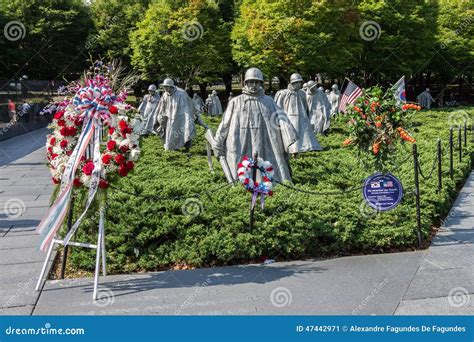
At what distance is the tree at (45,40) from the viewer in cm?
4338

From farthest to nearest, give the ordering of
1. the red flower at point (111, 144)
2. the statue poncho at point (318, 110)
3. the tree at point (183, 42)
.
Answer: the tree at point (183, 42)
the statue poncho at point (318, 110)
the red flower at point (111, 144)

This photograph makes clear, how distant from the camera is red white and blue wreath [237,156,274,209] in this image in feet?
23.6

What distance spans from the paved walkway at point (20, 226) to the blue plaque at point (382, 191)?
415 cm

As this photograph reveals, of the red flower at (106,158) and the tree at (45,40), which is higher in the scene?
the tree at (45,40)

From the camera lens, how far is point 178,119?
15.4 meters

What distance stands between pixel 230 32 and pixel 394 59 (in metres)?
12.6

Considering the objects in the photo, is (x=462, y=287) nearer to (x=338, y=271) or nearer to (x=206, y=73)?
(x=338, y=271)

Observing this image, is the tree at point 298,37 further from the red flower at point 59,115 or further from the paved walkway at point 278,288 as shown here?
the red flower at point 59,115

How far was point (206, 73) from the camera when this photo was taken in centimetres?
4394

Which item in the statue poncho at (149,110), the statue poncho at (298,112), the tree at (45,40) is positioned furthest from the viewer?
the tree at (45,40)

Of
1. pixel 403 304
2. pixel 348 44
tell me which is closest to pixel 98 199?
pixel 403 304

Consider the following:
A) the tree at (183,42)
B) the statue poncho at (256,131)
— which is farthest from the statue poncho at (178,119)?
the tree at (183,42)

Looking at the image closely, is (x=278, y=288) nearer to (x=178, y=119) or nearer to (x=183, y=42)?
(x=178, y=119)

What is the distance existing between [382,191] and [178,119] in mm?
8792
